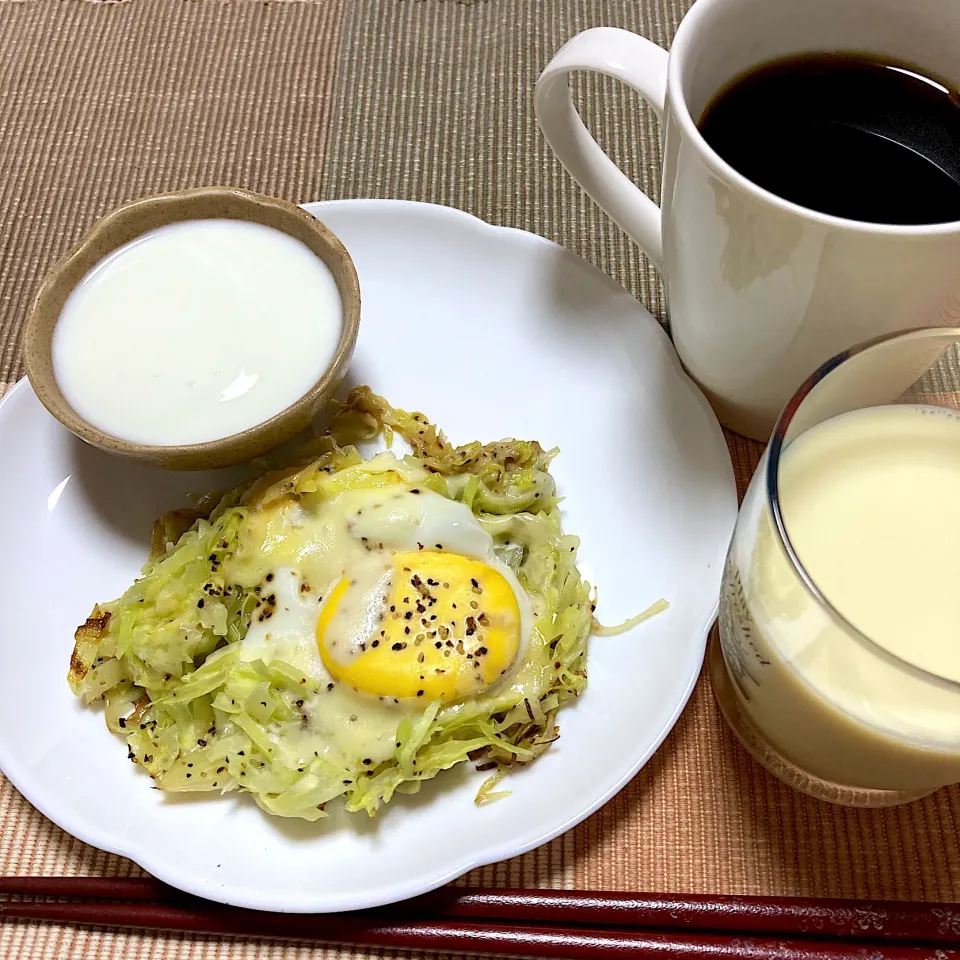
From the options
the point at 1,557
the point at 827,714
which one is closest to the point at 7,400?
the point at 1,557

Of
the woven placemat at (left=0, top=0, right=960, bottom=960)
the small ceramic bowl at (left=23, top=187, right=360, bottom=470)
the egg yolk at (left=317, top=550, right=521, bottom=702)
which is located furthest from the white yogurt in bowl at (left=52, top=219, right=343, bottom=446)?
the egg yolk at (left=317, top=550, right=521, bottom=702)

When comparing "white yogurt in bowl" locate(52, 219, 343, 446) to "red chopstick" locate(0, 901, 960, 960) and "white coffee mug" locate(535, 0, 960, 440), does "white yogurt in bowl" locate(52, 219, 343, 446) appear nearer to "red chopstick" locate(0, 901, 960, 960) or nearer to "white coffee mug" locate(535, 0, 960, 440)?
"white coffee mug" locate(535, 0, 960, 440)

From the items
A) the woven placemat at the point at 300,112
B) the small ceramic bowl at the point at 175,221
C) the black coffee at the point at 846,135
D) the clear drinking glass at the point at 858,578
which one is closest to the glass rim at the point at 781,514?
the clear drinking glass at the point at 858,578

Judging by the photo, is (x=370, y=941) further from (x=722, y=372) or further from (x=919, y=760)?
(x=722, y=372)

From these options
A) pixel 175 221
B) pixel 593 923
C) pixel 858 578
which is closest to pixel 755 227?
pixel 858 578

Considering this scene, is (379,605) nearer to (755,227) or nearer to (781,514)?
(781,514)

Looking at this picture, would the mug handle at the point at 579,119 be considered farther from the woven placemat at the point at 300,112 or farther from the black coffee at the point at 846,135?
the woven placemat at the point at 300,112
